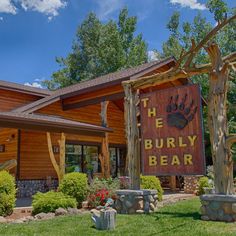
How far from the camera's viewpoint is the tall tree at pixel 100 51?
36.3 meters

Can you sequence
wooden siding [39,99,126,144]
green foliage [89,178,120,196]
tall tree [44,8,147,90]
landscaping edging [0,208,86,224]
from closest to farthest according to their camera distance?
landscaping edging [0,208,86,224], green foliage [89,178,120,196], wooden siding [39,99,126,144], tall tree [44,8,147,90]

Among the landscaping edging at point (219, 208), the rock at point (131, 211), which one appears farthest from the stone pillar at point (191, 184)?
the landscaping edging at point (219, 208)

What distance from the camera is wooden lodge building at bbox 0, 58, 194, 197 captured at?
13445 mm

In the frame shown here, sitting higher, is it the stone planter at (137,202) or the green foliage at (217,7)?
the green foliage at (217,7)

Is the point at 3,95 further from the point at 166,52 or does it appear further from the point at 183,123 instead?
the point at 166,52

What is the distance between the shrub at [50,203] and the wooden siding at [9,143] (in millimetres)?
5259

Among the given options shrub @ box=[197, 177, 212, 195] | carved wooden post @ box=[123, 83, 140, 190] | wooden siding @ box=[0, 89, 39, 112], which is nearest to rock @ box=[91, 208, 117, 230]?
carved wooden post @ box=[123, 83, 140, 190]

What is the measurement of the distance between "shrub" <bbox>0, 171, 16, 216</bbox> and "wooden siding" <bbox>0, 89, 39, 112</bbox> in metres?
7.77

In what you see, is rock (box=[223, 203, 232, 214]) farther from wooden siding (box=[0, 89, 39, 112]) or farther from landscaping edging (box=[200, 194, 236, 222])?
wooden siding (box=[0, 89, 39, 112])

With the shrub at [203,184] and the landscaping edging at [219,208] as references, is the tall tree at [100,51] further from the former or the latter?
the landscaping edging at [219,208]

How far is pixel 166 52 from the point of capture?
105ft

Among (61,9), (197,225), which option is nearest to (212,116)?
(197,225)

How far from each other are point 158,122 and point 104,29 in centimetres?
3220

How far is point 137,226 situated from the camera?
6.86m
